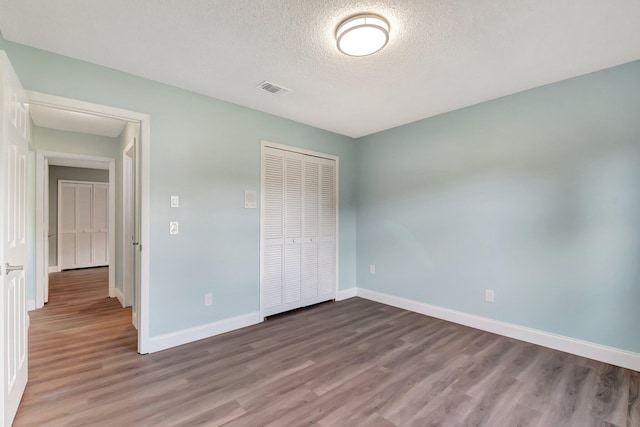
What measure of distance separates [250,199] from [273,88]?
123cm

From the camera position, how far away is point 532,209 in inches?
109

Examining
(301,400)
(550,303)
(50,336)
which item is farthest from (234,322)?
(550,303)

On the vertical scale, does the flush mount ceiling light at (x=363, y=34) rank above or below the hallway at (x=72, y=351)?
above

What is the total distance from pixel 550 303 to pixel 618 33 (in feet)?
7.24

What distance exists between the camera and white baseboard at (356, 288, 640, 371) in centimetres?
234

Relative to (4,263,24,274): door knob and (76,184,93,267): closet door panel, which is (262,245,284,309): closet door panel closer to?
(4,263,24,274): door knob

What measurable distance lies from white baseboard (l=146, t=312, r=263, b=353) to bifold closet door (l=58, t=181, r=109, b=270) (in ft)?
18.6

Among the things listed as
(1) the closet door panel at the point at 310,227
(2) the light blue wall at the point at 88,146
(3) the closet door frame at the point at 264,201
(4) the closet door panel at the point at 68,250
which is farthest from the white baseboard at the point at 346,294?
(4) the closet door panel at the point at 68,250

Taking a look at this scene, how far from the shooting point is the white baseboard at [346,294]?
4286mm

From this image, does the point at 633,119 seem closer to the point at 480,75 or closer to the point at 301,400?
the point at 480,75

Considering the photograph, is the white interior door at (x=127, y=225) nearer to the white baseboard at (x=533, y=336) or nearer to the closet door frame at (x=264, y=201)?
the closet door frame at (x=264, y=201)

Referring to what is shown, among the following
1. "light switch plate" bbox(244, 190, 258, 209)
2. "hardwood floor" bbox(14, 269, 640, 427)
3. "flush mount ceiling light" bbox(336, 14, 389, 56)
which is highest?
"flush mount ceiling light" bbox(336, 14, 389, 56)

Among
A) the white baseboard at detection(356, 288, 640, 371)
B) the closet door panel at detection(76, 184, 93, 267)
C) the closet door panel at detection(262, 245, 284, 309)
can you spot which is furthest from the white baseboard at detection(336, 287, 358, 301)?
the closet door panel at detection(76, 184, 93, 267)

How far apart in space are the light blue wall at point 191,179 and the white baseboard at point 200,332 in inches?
2.2
